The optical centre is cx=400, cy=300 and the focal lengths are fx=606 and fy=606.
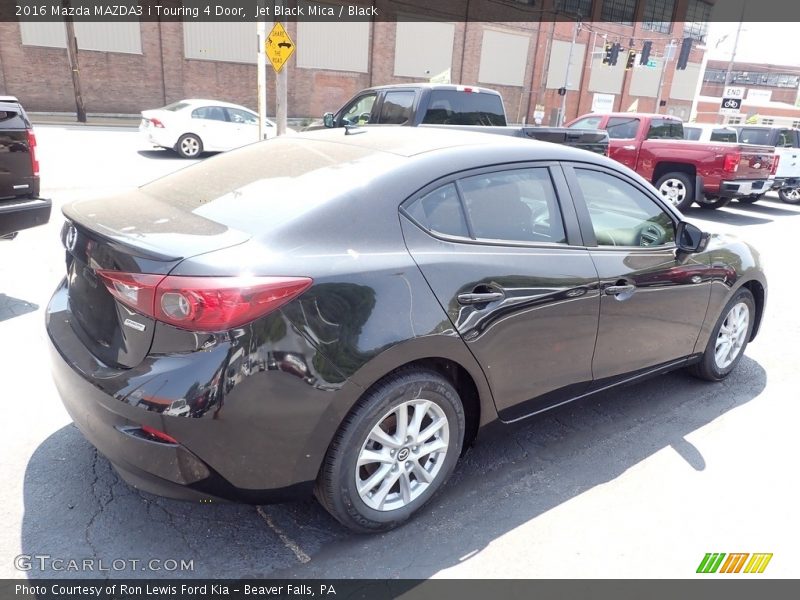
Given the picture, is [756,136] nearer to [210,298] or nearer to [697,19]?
[210,298]

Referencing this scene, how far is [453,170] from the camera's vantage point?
2789 mm

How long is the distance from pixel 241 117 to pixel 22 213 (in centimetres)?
1334

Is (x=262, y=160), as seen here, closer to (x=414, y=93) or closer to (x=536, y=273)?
(x=536, y=273)

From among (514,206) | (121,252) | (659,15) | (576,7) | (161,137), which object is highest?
(659,15)

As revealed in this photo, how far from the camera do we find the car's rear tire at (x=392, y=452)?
2.41 m

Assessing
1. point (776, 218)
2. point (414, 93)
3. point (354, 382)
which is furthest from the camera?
point (776, 218)

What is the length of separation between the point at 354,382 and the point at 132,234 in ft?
3.48

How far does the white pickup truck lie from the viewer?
46.9 feet

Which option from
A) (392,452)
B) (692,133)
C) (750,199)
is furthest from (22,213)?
(692,133)

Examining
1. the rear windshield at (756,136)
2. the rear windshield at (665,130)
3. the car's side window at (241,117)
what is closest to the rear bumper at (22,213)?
the rear windshield at (665,130)

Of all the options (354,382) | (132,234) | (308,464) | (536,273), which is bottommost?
(308,464)

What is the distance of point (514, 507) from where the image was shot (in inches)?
115

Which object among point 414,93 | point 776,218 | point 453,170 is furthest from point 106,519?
point 776,218

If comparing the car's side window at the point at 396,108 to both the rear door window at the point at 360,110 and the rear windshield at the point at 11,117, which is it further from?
the rear windshield at the point at 11,117
